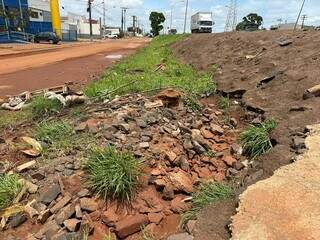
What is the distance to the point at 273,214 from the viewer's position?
124 inches

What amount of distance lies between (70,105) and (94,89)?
107 cm

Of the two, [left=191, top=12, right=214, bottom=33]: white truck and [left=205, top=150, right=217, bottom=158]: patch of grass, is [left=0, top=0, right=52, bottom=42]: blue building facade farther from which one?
[left=205, top=150, right=217, bottom=158]: patch of grass

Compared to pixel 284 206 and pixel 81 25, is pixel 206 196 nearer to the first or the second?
pixel 284 206

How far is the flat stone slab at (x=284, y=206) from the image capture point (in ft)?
9.67

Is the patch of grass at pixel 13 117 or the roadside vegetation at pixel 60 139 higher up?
the roadside vegetation at pixel 60 139

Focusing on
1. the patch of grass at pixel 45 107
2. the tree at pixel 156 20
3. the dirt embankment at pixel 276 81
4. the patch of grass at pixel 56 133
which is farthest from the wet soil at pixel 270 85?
the tree at pixel 156 20

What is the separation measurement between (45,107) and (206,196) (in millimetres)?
4290

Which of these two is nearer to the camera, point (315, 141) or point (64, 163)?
point (315, 141)

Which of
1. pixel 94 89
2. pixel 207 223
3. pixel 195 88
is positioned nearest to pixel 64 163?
pixel 207 223

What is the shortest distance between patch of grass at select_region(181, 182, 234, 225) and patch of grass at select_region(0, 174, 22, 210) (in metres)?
1.91

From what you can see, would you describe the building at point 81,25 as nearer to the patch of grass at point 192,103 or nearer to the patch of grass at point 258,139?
the patch of grass at point 192,103

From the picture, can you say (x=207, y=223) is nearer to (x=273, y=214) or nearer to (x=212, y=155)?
(x=273, y=214)

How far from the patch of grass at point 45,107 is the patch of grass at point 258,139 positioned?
11.9ft

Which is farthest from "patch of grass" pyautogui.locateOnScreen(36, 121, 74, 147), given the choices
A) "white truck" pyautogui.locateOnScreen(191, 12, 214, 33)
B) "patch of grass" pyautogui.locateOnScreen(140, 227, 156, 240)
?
"white truck" pyautogui.locateOnScreen(191, 12, 214, 33)
